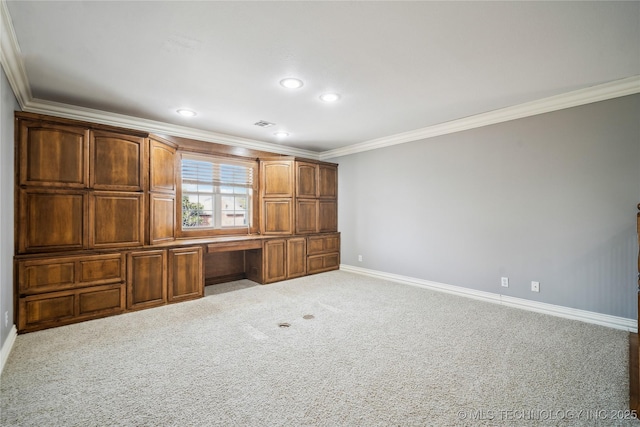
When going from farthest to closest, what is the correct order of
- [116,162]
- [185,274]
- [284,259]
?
[284,259] → [185,274] → [116,162]

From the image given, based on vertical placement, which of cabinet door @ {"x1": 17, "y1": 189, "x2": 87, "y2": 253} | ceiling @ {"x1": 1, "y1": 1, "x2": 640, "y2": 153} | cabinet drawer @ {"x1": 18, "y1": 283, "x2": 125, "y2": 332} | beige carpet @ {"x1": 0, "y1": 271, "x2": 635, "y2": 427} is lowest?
beige carpet @ {"x1": 0, "y1": 271, "x2": 635, "y2": 427}

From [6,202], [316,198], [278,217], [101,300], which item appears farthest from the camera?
[316,198]

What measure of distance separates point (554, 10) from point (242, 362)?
11.0 feet

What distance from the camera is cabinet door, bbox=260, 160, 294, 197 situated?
17.8 feet

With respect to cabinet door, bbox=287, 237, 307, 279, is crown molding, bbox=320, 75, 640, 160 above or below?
above

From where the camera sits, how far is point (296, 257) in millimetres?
Answer: 5426

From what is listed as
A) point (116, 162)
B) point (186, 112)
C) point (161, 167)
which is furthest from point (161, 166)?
point (186, 112)

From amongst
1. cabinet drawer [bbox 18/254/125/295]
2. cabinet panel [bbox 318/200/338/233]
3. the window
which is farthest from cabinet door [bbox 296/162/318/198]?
cabinet drawer [bbox 18/254/125/295]

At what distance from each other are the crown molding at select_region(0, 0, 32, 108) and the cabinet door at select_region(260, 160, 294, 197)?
3196 millimetres

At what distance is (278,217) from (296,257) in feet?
2.60

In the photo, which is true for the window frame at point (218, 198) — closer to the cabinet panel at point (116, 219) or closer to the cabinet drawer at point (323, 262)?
the cabinet panel at point (116, 219)

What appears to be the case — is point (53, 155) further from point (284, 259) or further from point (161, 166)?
point (284, 259)

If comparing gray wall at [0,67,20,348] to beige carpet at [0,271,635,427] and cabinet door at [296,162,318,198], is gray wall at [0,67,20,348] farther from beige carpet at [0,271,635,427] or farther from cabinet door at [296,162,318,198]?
cabinet door at [296,162,318,198]

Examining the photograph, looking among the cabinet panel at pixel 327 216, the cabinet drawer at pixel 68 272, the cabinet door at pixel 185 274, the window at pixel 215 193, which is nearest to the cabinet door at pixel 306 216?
the cabinet panel at pixel 327 216
